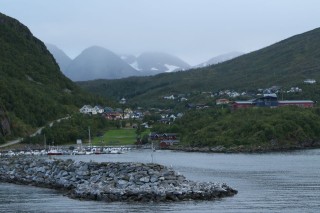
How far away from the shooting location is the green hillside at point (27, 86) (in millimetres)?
94500

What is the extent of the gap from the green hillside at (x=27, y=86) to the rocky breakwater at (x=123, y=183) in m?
49.2

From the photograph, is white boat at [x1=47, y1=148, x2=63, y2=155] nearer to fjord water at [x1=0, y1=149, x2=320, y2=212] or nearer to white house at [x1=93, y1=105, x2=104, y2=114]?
Result: fjord water at [x1=0, y1=149, x2=320, y2=212]

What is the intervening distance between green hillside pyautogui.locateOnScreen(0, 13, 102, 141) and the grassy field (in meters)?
10.4

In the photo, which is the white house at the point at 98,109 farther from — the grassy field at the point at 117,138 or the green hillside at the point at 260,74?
the green hillside at the point at 260,74

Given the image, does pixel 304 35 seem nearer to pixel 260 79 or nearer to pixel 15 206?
pixel 260 79

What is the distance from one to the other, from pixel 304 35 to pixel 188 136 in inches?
4805

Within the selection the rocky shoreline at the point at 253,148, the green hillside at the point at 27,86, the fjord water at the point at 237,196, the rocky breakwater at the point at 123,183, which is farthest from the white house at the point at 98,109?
the rocky breakwater at the point at 123,183

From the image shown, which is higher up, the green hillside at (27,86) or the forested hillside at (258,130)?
the green hillside at (27,86)

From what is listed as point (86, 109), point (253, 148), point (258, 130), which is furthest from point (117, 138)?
point (86, 109)

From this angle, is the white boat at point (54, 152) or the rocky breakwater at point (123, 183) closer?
the rocky breakwater at point (123, 183)

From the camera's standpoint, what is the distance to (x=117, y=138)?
91.0 m

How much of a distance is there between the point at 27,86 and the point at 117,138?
93.9 feet

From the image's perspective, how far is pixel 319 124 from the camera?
3248 inches

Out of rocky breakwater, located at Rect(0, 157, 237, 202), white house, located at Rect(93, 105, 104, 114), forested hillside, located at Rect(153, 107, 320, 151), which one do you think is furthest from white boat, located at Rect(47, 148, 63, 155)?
white house, located at Rect(93, 105, 104, 114)
